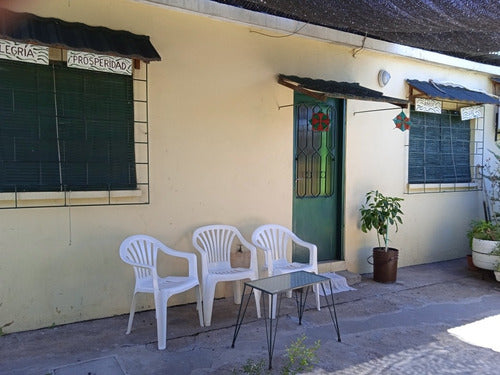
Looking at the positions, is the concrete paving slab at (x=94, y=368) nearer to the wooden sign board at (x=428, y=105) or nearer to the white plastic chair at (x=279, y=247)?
the white plastic chair at (x=279, y=247)

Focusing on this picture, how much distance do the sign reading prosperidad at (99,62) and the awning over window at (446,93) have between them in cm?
407

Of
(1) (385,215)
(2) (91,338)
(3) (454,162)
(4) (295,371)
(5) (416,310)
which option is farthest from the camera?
(3) (454,162)

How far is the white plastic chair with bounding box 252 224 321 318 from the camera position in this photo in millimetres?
4111

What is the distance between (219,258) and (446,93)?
4.07 meters

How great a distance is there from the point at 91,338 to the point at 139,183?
4.68 feet

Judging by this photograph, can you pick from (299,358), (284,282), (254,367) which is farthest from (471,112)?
(254,367)

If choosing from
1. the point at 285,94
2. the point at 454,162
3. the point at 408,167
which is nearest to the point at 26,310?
the point at 285,94

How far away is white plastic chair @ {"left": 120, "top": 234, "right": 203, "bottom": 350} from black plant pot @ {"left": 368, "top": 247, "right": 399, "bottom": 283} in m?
2.57

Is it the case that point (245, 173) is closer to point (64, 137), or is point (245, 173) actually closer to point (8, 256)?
point (64, 137)

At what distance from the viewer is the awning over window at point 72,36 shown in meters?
3.04

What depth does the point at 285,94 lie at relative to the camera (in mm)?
4828

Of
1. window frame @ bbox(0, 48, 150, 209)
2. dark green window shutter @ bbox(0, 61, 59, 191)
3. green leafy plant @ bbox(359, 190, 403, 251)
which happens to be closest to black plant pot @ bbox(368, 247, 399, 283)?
green leafy plant @ bbox(359, 190, 403, 251)

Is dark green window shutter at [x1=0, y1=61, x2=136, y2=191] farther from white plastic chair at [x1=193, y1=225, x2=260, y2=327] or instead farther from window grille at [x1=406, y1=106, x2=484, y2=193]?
window grille at [x1=406, y1=106, x2=484, y2=193]

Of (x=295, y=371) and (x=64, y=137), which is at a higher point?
(x=64, y=137)
